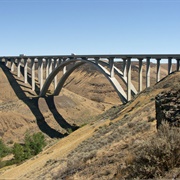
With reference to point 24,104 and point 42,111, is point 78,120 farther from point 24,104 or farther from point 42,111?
point 24,104

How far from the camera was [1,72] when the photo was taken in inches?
3329

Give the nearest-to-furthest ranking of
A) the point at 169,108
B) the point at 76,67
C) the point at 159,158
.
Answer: the point at 159,158 < the point at 169,108 < the point at 76,67

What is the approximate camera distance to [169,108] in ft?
35.6

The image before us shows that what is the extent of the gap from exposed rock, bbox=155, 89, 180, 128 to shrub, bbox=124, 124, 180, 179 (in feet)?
5.39

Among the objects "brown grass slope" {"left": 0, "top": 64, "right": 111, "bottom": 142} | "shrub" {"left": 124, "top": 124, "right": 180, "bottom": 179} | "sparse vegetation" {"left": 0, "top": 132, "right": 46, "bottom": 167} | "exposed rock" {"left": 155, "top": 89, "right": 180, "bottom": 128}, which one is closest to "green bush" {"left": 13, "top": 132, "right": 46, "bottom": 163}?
"sparse vegetation" {"left": 0, "top": 132, "right": 46, "bottom": 167}

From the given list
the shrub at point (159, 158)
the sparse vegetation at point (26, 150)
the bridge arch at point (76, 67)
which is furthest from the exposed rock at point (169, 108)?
the bridge arch at point (76, 67)

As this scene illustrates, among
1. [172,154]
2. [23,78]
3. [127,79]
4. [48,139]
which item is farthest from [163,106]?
[23,78]

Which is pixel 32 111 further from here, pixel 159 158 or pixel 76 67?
pixel 159 158

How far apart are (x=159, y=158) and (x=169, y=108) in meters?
3.27

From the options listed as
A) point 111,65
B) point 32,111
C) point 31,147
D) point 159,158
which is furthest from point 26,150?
point 159,158

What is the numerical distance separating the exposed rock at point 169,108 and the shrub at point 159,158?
1644 millimetres

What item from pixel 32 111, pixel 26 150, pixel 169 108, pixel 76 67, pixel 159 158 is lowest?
pixel 26 150

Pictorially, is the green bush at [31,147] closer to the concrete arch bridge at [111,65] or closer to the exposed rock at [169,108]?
the concrete arch bridge at [111,65]

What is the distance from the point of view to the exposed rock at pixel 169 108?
10.2m
